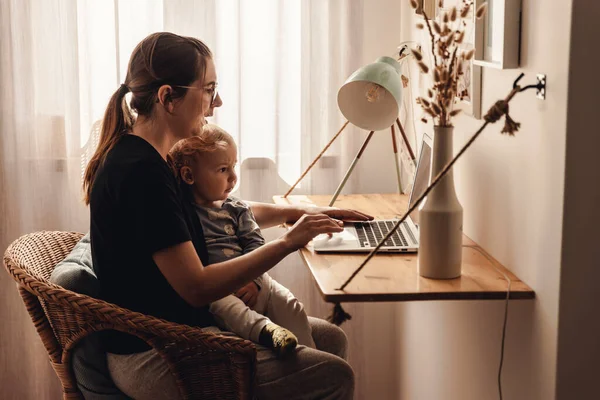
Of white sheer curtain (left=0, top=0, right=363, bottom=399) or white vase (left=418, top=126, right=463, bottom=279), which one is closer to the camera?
white vase (left=418, top=126, right=463, bottom=279)

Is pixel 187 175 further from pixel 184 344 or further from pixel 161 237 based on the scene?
pixel 184 344

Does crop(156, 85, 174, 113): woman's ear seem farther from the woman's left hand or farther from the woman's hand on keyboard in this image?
the woman's left hand

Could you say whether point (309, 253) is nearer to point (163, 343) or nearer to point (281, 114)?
point (163, 343)

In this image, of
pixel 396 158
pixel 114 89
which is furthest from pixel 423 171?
pixel 114 89

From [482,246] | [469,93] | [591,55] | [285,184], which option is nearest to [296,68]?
[285,184]

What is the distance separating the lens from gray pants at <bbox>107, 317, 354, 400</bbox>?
1875 mm

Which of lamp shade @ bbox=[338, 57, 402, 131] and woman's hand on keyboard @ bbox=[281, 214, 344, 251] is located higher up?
lamp shade @ bbox=[338, 57, 402, 131]

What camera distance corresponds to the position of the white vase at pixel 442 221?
1.77m

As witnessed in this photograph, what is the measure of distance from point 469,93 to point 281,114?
3.08ft

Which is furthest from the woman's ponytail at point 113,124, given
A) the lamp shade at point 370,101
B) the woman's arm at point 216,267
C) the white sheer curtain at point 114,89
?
the white sheer curtain at point 114,89

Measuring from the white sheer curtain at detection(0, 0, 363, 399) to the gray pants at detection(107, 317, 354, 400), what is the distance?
1.11 metres

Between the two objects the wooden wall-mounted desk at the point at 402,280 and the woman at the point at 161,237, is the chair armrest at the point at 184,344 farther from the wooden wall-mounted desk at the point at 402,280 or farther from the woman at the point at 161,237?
the wooden wall-mounted desk at the point at 402,280

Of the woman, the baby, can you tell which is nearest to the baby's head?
the baby

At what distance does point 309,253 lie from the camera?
2.05m
